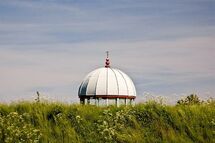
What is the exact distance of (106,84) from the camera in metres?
35.4

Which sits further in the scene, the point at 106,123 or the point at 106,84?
the point at 106,84

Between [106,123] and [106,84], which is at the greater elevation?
[106,84]

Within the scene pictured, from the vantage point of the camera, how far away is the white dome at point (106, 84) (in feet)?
116

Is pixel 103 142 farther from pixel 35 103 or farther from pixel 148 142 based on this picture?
pixel 35 103

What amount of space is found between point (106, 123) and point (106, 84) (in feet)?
61.1

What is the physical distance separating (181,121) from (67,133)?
409cm

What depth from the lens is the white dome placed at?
3531cm

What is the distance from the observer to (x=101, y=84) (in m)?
35.4

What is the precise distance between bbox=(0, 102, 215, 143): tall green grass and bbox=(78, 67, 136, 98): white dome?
17225 millimetres

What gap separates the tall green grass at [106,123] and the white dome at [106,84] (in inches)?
678

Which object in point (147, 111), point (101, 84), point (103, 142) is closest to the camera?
point (103, 142)

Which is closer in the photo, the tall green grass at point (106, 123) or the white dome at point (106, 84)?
the tall green grass at point (106, 123)

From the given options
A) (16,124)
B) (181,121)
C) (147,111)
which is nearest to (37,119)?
(16,124)

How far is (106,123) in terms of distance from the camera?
16844 millimetres
